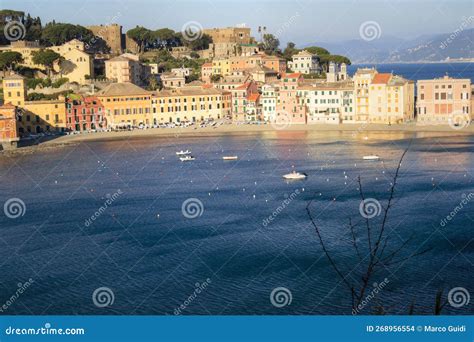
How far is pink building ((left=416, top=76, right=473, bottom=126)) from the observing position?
62.1ft

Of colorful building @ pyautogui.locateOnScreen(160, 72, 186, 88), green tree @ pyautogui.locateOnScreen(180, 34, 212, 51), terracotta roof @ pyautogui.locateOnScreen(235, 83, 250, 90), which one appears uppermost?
green tree @ pyautogui.locateOnScreen(180, 34, 212, 51)

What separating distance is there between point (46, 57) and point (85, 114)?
120 inches

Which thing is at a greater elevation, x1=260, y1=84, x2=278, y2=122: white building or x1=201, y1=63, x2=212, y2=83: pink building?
x1=201, y1=63, x2=212, y2=83: pink building

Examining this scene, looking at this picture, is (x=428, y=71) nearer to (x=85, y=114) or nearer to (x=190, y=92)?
(x=190, y=92)

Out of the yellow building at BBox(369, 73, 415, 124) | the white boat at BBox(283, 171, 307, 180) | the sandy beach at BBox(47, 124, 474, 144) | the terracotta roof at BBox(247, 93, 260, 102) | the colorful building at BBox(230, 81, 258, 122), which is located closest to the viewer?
the white boat at BBox(283, 171, 307, 180)

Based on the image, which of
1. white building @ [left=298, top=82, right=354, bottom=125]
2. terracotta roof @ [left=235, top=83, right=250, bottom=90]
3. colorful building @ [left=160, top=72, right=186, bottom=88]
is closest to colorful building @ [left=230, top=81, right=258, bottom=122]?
terracotta roof @ [left=235, top=83, right=250, bottom=90]

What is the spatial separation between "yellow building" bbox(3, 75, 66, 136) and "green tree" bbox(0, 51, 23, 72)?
2.99 m

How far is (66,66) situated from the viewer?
2247 cm

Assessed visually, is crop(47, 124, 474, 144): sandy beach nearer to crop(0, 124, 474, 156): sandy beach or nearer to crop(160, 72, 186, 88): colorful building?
crop(0, 124, 474, 156): sandy beach

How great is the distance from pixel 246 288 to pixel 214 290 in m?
0.25

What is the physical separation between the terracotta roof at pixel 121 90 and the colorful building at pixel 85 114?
374 millimetres

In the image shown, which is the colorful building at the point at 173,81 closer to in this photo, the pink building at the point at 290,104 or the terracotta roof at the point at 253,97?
the terracotta roof at the point at 253,97

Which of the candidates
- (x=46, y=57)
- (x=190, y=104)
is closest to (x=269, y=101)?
(x=190, y=104)

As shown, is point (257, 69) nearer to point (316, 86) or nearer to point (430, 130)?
point (316, 86)
